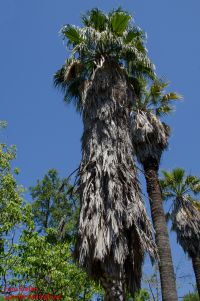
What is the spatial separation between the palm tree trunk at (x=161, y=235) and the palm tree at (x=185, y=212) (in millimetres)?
6844

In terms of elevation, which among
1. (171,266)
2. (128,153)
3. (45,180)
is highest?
(45,180)

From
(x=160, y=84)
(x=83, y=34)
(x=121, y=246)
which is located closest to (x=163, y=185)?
(x=160, y=84)

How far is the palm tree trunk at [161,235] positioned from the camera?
14.5 m

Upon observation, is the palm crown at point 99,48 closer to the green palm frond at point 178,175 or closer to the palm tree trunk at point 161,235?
the palm tree trunk at point 161,235

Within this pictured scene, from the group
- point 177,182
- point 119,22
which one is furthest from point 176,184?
point 119,22

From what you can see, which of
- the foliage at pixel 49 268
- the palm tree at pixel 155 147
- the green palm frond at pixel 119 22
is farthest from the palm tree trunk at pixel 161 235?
the green palm frond at pixel 119 22

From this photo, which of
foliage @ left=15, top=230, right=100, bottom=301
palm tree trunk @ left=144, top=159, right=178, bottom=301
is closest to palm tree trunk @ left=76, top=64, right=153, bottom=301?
palm tree trunk @ left=144, top=159, right=178, bottom=301

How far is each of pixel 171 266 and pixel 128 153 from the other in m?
5.03

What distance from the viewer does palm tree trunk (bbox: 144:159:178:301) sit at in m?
14.5

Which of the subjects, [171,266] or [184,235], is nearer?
[171,266]

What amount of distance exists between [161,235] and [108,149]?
202 inches

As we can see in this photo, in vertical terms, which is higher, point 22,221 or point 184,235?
point 184,235

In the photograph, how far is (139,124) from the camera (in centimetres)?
1788

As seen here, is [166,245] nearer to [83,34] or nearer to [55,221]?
[83,34]
